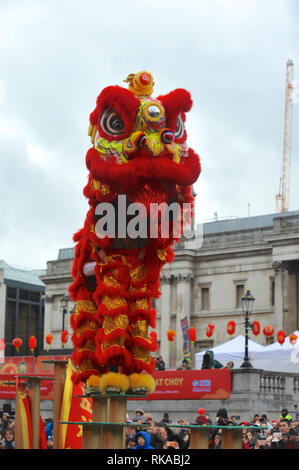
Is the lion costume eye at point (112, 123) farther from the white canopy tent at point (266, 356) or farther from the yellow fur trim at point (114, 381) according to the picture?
the white canopy tent at point (266, 356)

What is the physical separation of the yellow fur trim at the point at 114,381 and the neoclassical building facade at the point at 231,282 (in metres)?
47.3

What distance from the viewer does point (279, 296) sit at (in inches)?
2351

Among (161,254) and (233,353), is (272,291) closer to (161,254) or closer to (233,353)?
(233,353)

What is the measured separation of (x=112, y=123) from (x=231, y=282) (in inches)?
2046

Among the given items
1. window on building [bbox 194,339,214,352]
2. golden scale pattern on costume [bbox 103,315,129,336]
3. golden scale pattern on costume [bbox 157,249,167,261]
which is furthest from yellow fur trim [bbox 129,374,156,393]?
window on building [bbox 194,339,214,352]

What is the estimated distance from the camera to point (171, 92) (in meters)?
12.4

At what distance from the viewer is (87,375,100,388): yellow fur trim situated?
39.3 ft

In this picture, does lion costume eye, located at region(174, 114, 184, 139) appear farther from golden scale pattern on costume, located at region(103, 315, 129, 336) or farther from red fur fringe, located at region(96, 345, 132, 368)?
red fur fringe, located at region(96, 345, 132, 368)

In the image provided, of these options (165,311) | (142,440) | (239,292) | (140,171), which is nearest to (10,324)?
(165,311)

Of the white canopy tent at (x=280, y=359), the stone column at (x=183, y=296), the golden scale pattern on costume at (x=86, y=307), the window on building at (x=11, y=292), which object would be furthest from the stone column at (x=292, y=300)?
the golden scale pattern on costume at (x=86, y=307)

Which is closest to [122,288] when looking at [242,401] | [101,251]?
[101,251]

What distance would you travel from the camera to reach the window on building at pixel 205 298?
214 feet

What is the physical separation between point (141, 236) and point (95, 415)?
260 cm
